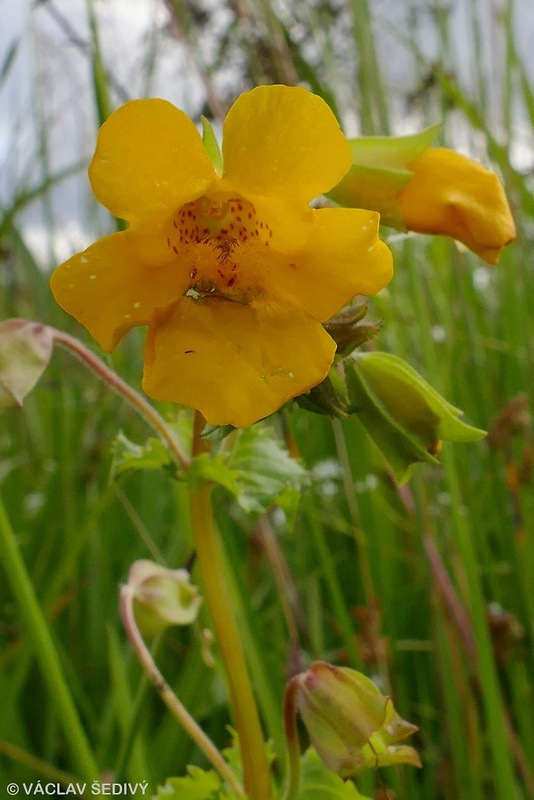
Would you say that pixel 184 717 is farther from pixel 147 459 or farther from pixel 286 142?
pixel 286 142

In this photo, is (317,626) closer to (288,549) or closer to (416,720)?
(416,720)

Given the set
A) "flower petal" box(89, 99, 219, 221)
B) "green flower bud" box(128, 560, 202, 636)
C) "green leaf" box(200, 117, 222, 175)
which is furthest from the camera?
"green flower bud" box(128, 560, 202, 636)

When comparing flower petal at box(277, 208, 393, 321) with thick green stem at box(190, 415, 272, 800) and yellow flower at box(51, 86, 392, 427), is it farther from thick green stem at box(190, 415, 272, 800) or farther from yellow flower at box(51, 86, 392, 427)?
thick green stem at box(190, 415, 272, 800)

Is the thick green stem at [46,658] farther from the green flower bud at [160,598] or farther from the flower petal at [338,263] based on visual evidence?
the flower petal at [338,263]

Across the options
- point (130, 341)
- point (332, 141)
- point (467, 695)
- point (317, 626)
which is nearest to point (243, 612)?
point (317, 626)

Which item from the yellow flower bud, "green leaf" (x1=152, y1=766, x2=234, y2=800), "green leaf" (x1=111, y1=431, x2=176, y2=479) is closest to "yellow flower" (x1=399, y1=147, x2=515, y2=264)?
the yellow flower bud

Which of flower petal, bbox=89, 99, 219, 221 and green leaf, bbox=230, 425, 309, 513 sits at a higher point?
flower petal, bbox=89, 99, 219, 221
